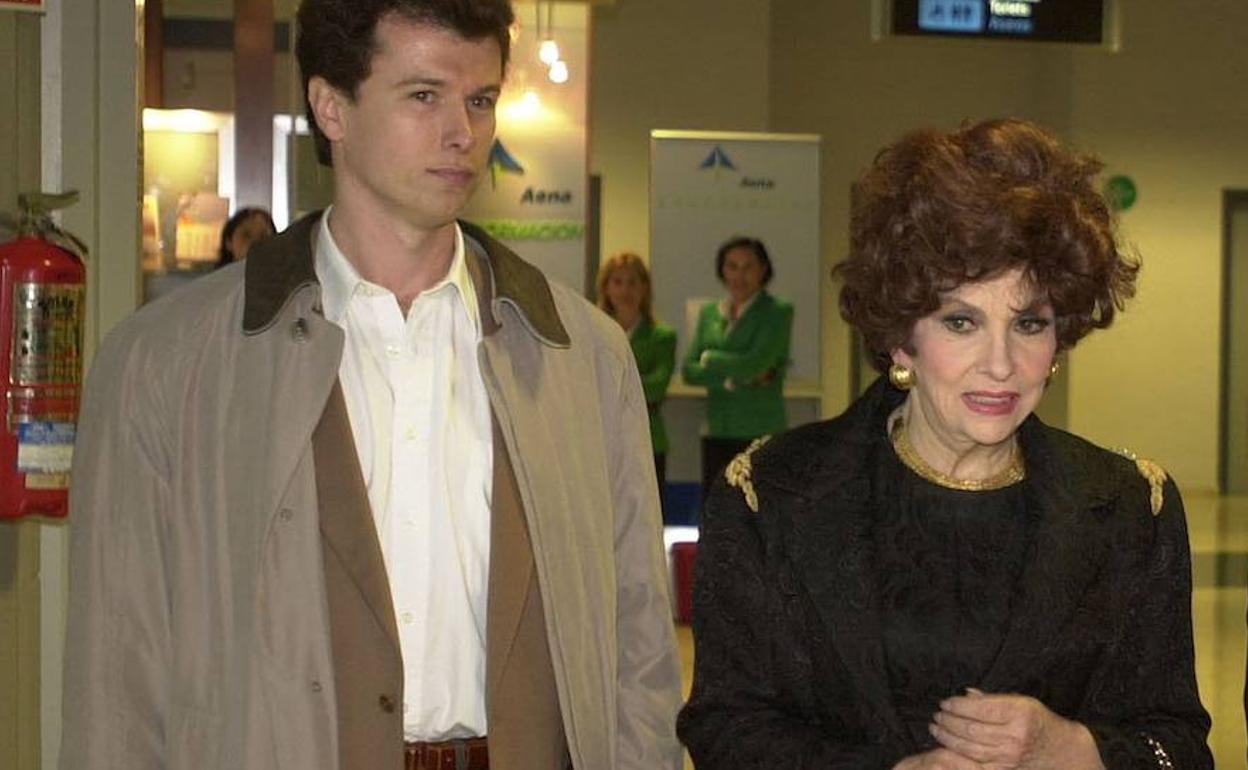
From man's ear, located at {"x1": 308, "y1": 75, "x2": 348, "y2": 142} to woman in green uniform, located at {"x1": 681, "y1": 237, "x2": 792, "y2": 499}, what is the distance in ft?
22.9

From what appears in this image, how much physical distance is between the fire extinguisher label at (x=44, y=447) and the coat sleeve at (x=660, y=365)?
6.31m

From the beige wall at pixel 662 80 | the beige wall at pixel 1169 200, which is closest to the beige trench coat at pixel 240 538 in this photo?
the beige wall at pixel 662 80

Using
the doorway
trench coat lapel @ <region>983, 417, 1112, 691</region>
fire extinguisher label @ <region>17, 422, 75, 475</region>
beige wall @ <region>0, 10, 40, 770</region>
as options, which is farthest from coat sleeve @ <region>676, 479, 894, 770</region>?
the doorway

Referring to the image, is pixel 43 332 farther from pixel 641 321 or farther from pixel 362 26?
pixel 641 321

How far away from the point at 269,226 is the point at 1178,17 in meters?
10.9

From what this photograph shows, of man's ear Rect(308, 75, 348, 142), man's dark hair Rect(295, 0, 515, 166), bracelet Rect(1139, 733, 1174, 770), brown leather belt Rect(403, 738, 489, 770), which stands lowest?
brown leather belt Rect(403, 738, 489, 770)

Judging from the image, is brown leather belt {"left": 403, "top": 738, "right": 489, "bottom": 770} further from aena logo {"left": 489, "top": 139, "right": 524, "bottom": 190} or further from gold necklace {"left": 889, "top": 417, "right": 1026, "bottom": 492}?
aena logo {"left": 489, "top": 139, "right": 524, "bottom": 190}

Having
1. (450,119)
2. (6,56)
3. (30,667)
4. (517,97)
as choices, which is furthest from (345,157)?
(517,97)

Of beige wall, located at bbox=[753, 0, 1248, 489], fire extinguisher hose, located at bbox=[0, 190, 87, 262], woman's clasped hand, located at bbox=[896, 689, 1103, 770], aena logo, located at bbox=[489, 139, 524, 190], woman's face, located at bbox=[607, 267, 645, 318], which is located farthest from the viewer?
beige wall, located at bbox=[753, 0, 1248, 489]

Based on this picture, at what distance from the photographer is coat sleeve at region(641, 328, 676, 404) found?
31.7 ft

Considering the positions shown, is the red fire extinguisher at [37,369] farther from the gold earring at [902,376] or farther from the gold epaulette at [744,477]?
the gold earring at [902,376]

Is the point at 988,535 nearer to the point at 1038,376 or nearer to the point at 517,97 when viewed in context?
the point at 1038,376

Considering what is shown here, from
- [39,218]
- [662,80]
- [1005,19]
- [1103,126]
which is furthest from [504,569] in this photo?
[1103,126]

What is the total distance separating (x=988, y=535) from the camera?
8.04 feet
